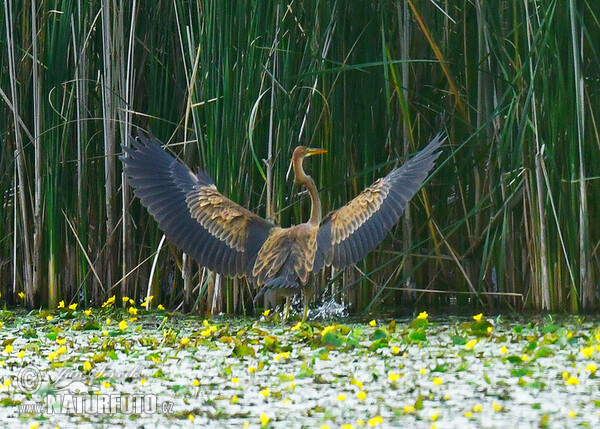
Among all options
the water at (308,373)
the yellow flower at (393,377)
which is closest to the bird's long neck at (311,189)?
the water at (308,373)

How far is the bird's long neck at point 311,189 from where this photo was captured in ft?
20.6

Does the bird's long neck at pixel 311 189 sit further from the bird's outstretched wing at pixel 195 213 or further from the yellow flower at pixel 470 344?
the yellow flower at pixel 470 344

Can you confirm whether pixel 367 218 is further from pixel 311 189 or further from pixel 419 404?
pixel 419 404

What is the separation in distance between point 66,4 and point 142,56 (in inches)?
22.5

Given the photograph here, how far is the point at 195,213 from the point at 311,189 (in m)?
0.74

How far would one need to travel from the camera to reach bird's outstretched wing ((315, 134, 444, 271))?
6.10 m

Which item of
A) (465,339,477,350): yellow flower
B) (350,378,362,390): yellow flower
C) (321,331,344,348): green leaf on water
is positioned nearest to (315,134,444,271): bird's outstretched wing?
(321,331,344,348): green leaf on water

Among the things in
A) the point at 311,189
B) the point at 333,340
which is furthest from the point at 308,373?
the point at 311,189

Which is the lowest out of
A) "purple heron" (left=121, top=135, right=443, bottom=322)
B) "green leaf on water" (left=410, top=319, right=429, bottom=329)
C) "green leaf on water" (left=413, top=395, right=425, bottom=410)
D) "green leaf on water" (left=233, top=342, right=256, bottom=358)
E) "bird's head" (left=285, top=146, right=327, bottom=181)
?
"green leaf on water" (left=413, top=395, right=425, bottom=410)

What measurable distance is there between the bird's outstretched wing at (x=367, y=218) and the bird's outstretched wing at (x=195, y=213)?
15.9 inches

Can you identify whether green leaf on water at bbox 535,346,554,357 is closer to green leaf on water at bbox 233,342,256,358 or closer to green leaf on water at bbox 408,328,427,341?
green leaf on water at bbox 408,328,427,341

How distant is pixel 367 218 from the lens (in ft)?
20.4

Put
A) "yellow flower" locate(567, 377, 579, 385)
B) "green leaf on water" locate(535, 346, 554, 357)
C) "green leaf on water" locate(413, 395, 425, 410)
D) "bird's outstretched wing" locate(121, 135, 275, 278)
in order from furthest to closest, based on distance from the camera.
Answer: "bird's outstretched wing" locate(121, 135, 275, 278), "green leaf on water" locate(535, 346, 554, 357), "yellow flower" locate(567, 377, 579, 385), "green leaf on water" locate(413, 395, 425, 410)

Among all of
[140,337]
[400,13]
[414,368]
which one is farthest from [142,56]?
[414,368]
